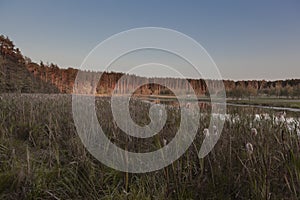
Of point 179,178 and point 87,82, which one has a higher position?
point 87,82

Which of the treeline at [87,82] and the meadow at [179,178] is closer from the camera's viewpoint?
the meadow at [179,178]

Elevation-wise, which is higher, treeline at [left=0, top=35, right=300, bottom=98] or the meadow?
treeline at [left=0, top=35, right=300, bottom=98]

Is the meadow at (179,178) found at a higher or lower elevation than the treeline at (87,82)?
lower

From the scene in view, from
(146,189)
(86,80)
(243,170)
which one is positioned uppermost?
(86,80)

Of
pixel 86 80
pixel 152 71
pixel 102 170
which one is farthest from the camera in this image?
pixel 86 80

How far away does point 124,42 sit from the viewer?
2.72 meters

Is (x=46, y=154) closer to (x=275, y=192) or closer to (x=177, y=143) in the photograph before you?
(x=177, y=143)

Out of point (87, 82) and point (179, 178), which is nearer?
point (179, 178)

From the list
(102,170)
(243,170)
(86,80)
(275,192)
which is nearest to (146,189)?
(102,170)

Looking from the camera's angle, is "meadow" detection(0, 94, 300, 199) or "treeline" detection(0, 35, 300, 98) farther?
"treeline" detection(0, 35, 300, 98)

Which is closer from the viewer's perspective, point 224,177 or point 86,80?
point 224,177

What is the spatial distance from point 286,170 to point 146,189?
1.25 metres

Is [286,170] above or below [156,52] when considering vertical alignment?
below

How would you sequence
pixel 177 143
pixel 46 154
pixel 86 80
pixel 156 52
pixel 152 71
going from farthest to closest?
pixel 86 80, pixel 152 71, pixel 156 52, pixel 46 154, pixel 177 143
